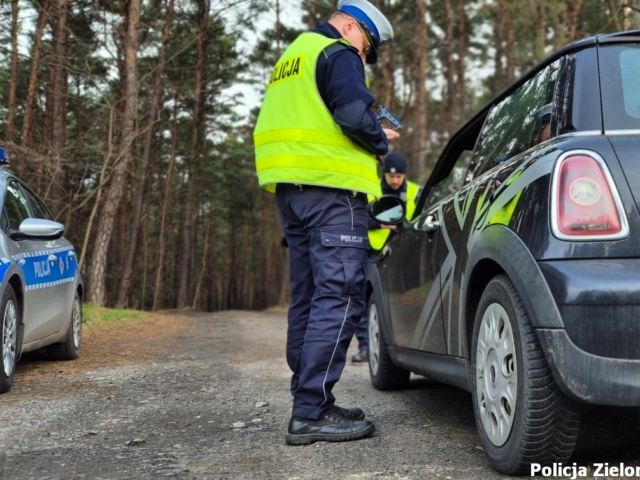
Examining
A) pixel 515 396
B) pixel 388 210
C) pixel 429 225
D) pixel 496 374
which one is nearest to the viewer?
pixel 515 396

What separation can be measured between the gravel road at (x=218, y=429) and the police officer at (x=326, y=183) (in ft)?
0.80

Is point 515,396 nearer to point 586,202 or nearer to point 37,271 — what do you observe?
point 586,202

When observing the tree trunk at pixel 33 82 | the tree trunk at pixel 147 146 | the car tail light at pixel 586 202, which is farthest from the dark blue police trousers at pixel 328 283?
the tree trunk at pixel 147 146

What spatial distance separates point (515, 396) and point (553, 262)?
54 centimetres

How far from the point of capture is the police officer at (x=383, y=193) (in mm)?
7273

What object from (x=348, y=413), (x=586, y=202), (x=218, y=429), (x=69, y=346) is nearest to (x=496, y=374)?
(x=586, y=202)

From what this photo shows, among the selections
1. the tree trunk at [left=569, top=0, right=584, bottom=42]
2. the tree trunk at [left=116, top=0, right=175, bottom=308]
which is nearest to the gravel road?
the tree trunk at [left=116, top=0, right=175, bottom=308]

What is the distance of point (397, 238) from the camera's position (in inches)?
201

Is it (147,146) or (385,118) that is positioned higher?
(147,146)

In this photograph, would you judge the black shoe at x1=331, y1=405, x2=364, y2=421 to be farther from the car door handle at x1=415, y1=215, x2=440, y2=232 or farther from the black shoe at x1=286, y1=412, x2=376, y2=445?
the car door handle at x1=415, y1=215, x2=440, y2=232

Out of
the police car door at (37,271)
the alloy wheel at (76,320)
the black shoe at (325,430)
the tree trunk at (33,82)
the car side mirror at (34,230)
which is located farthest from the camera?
the tree trunk at (33,82)

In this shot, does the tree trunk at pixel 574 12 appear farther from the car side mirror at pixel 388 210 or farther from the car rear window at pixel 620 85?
the car rear window at pixel 620 85

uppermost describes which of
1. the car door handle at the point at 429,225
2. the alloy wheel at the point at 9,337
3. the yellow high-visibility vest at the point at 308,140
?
the yellow high-visibility vest at the point at 308,140

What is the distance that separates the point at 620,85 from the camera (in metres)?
2.80
